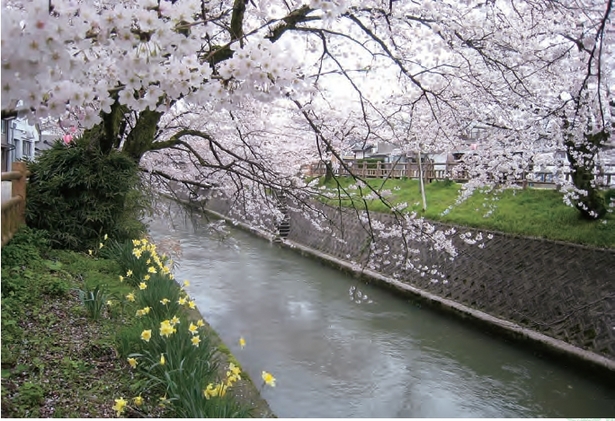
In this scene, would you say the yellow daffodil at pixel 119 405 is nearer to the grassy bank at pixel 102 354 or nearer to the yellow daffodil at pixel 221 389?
the grassy bank at pixel 102 354

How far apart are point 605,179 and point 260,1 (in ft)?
22.6

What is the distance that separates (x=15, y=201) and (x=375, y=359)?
5046 millimetres

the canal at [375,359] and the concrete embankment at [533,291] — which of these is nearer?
the canal at [375,359]

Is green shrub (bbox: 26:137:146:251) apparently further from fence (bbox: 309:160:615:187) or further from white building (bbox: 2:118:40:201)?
white building (bbox: 2:118:40:201)

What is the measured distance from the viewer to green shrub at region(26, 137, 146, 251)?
5.92 m

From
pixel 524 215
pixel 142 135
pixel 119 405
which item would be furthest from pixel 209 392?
pixel 524 215

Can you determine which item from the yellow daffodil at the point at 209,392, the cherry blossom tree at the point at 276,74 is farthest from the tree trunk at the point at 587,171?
the yellow daffodil at the point at 209,392

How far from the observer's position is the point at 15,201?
5305 millimetres

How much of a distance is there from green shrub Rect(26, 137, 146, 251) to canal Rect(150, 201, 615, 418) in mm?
1774

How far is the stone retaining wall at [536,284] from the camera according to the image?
6.77m

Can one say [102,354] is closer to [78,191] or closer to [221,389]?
[221,389]

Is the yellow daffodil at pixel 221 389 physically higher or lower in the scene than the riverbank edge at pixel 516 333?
higher

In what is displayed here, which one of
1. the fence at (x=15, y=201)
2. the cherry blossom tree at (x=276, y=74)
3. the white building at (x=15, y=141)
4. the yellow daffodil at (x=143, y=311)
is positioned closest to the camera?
the cherry blossom tree at (x=276, y=74)

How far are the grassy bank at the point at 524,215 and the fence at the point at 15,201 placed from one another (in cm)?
358
